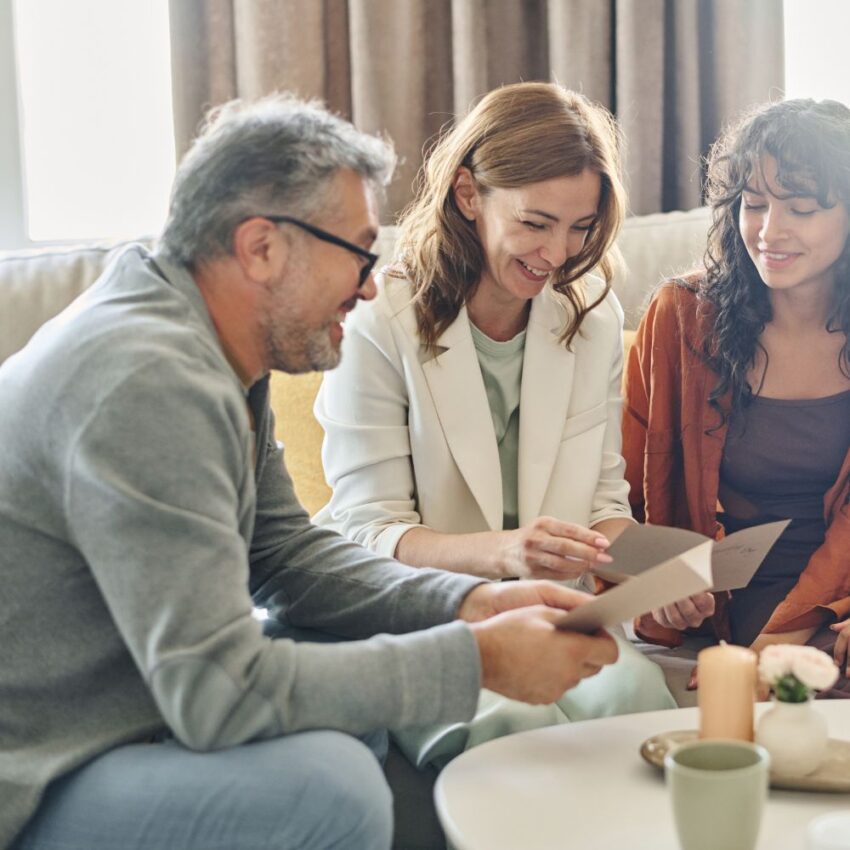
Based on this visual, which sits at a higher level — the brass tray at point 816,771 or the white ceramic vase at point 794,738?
the white ceramic vase at point 794,738

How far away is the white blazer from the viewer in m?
2.05

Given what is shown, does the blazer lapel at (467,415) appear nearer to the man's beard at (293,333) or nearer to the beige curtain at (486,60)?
the man's beard at (293,333)

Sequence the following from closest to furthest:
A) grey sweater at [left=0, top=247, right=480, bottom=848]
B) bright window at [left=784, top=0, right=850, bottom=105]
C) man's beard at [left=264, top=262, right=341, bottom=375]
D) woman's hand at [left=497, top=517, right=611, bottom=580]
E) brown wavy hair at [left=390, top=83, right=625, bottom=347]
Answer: grey sweater at [left=0, top=247, right=480, bottom=848] < man's beard at [left=264, top=262, right=341, bottom=375] < woman's hand at [left=497, top=517, right=611, bottom=580] < brown wavy hair at [left=390, top=83, right=625, bottom=347] < bright window at [left=784, top=0, right=850, bottom=105]

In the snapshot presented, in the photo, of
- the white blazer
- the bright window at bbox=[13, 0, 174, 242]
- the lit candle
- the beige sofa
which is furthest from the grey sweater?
the bright window at bbox=[13, 0, 174, 242]

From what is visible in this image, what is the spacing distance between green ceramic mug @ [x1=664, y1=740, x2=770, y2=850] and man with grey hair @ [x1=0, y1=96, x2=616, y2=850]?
0.24 meters

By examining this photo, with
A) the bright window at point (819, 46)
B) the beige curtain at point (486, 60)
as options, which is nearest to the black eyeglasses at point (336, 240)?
the beige curtain at point (486, 60)

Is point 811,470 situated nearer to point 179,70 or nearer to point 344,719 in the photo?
point 344,719

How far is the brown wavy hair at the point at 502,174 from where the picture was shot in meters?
2.01

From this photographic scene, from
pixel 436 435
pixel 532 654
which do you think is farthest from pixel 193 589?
pixel 436 435

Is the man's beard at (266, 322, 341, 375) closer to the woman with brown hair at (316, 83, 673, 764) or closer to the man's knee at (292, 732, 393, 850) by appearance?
the man's knee at (292, 732, 393, 850)

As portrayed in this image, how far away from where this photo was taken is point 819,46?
312cm

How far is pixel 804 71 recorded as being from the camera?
3.15 metres

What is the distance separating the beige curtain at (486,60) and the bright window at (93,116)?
0.92 feet

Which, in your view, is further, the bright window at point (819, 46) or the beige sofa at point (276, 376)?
the bright window at point (819, 46)
